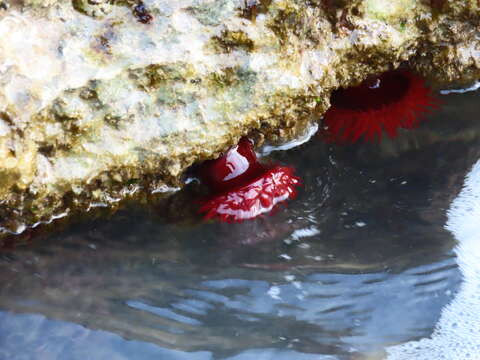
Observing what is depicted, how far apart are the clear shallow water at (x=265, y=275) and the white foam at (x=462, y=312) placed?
36 millimetres

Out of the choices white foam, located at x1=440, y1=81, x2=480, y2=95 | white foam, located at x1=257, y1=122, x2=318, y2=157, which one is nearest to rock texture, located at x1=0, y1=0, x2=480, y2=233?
white foam, located at x1=257, y1=122, x2=318, y2=157

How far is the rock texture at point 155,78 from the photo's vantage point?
2.34m

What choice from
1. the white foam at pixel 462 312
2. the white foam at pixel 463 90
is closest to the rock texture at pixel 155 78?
the white foam at pixel 463 90

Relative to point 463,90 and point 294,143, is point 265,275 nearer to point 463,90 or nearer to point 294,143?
point 294,143

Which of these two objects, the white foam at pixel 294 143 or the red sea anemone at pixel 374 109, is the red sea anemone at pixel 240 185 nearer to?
the white foam at pixel 294 143

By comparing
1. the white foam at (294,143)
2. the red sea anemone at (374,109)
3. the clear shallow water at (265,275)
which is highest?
the red sea anemone at (374,109)

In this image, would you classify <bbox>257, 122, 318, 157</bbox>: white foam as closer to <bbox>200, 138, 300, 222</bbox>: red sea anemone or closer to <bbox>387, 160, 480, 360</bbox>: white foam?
<bbox>200, 138, 300, 222</bbox>: red sea anemone

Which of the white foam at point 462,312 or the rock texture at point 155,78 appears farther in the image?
the white foam at point 462,312

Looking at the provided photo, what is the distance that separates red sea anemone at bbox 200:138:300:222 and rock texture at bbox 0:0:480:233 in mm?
134

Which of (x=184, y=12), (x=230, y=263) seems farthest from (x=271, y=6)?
(x=230, y=263)

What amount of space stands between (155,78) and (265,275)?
931 mm

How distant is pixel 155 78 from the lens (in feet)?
8.26

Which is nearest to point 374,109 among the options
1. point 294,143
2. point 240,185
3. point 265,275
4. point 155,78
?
point 294,143

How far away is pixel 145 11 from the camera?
2.47m
